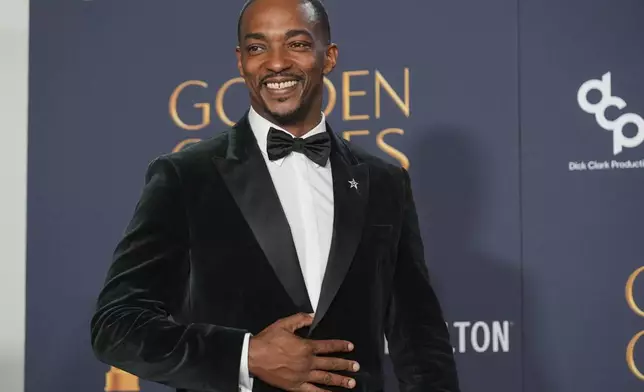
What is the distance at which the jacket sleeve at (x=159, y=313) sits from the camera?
1543 millimetres

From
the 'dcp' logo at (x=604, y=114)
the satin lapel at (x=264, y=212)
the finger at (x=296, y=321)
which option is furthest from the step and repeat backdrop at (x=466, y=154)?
the finger at (x=296, y=321)

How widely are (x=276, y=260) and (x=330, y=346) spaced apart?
0.19 m

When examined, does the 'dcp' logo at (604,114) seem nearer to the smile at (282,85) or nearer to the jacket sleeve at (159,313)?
the smile at (282,85)

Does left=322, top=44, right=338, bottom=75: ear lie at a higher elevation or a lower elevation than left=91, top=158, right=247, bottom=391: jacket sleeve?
higher

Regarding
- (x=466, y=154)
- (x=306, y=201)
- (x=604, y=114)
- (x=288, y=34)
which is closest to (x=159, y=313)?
(x=306, y=201)

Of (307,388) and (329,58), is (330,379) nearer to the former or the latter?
(307,388)

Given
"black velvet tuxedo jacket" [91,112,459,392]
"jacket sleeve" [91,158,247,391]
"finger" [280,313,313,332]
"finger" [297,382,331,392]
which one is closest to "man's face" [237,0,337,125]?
"black velvet tuxedo jacket" [91,112,459,392]

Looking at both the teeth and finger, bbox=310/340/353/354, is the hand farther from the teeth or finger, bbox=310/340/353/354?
the teeth

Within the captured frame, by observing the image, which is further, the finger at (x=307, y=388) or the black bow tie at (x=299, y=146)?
the black bow tie at (x=299, y=146)

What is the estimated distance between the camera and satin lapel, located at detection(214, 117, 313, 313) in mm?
1660

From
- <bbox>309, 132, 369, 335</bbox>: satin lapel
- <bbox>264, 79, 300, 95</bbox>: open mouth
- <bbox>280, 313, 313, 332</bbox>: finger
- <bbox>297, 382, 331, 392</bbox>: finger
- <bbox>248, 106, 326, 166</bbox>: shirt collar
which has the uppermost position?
<bbox>264, 79, 300, 95</bbox>: open mouth

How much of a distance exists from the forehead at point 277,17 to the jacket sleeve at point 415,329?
43 cm

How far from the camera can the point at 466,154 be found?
9.71ft

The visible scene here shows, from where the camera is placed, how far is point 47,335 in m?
3.27
